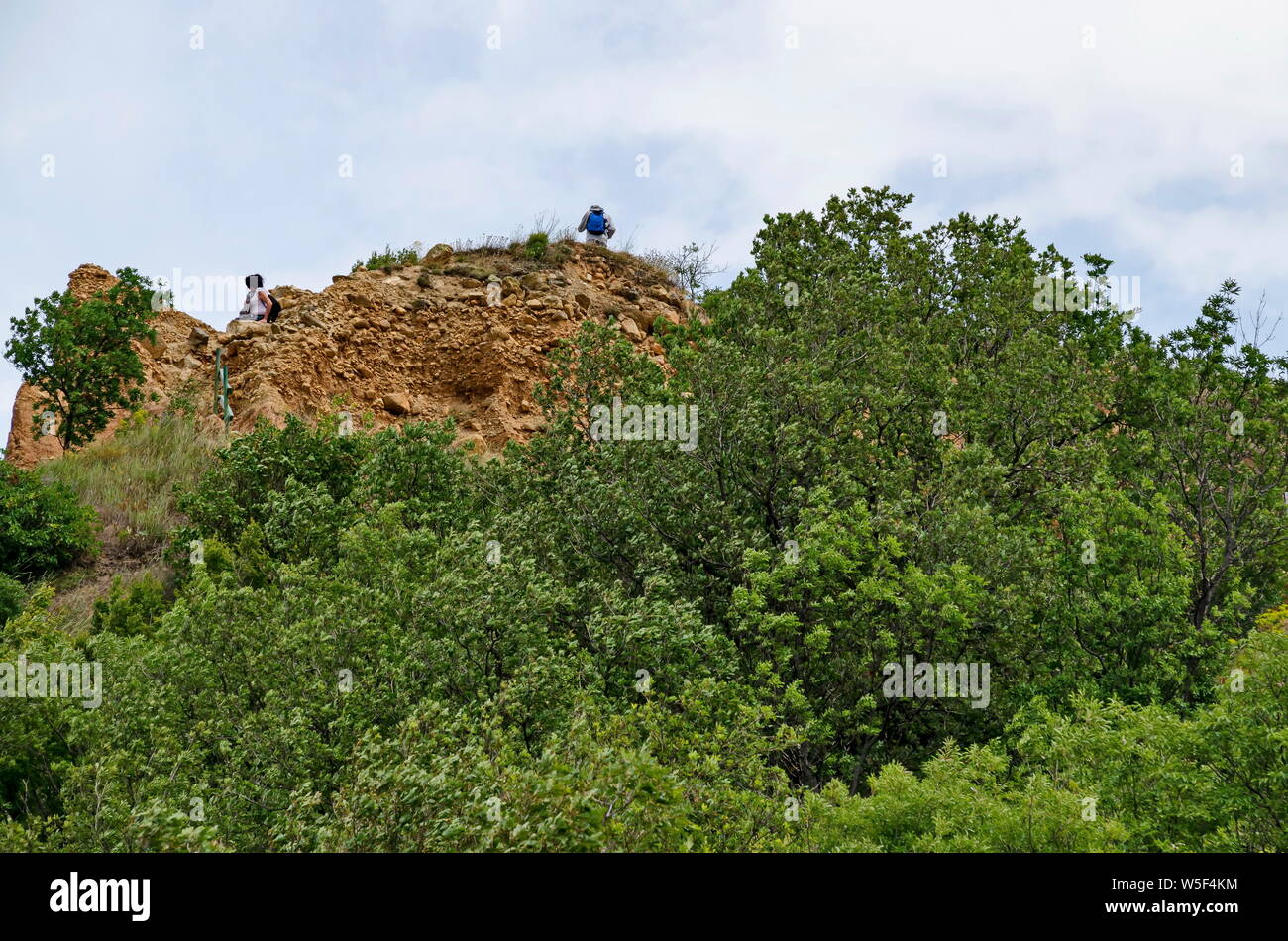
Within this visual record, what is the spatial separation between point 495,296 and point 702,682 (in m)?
27.4

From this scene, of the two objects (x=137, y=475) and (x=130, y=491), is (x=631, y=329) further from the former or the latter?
(x=130, y=491)

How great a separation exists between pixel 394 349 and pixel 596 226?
999 centimetres

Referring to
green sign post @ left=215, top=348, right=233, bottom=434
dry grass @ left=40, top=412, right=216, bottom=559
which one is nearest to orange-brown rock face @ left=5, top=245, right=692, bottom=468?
green sign post @ left=215, top=348, right=233, bottom=434

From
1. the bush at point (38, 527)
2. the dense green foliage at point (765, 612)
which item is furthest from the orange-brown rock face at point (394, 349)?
the dense green foliage at point (765, 612)

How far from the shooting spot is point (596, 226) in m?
41.3

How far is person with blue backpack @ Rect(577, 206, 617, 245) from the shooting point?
41.0 meters

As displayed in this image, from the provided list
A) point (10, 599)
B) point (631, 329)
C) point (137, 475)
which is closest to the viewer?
point (10, 599)

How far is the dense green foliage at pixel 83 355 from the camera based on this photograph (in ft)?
98.9

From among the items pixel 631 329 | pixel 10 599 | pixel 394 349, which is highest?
pixel 631 329

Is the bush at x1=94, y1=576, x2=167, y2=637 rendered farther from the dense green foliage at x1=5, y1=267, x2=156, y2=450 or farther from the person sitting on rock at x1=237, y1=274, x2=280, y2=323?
the person sitting on rock at x1=237, y1=274, x2=280, y2=323

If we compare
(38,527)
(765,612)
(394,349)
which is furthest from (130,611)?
(394,349)

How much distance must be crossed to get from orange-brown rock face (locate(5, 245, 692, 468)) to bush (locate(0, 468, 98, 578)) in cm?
667

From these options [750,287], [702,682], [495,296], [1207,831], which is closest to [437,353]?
[495,296]

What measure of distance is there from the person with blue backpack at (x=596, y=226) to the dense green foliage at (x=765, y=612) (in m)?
16.8
